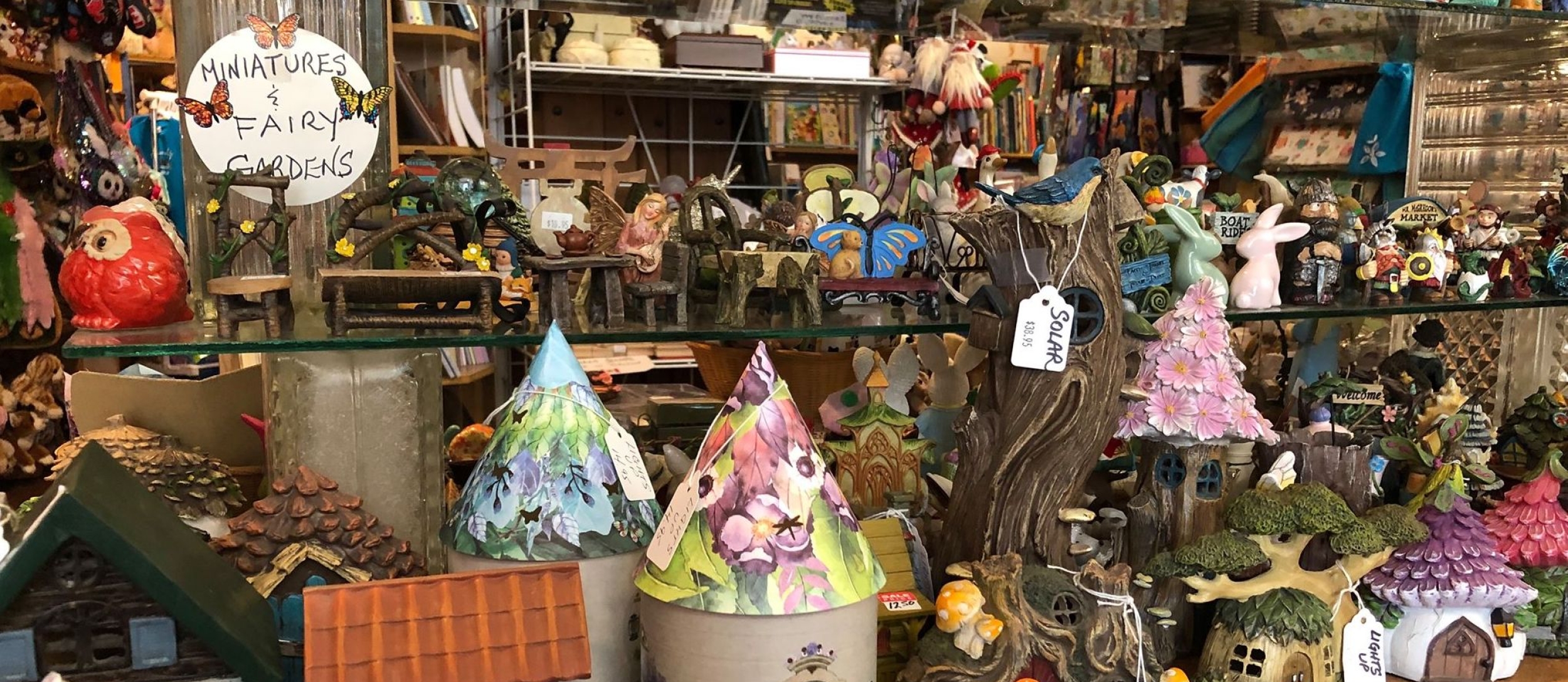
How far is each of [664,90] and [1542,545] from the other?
2.95m

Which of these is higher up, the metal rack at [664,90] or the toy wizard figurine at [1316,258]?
the metal rack at [664,90]

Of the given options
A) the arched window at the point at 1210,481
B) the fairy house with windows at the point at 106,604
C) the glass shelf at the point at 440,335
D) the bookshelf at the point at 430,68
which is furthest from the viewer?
the bookshelf at the point at 430,68

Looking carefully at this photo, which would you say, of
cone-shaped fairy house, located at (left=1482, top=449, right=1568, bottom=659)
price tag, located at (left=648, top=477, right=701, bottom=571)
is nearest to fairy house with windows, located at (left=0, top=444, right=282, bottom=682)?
price tag, located at (left=648, top=477, right=701, bottom=571)

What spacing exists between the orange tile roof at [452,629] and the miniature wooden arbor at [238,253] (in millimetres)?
292

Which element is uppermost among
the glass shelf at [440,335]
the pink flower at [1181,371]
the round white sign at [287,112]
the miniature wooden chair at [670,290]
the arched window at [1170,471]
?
the round white sign at [287,112]

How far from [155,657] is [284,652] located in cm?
18

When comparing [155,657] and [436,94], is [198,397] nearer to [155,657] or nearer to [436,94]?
[155,657]

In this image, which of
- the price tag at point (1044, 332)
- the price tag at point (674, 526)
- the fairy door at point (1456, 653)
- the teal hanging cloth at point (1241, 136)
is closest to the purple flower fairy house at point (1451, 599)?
the fairy door at point (1456, 653)

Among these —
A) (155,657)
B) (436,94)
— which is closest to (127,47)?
(436,94)

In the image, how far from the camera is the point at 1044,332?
1188 millimetres

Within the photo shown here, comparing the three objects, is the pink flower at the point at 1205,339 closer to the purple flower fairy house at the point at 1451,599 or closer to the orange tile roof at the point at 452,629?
the purple flower fairy house at the point at 1451,599

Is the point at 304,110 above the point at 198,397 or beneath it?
above

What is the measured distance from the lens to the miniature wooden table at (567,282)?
1.18m

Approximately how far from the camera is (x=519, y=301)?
1.22 m
